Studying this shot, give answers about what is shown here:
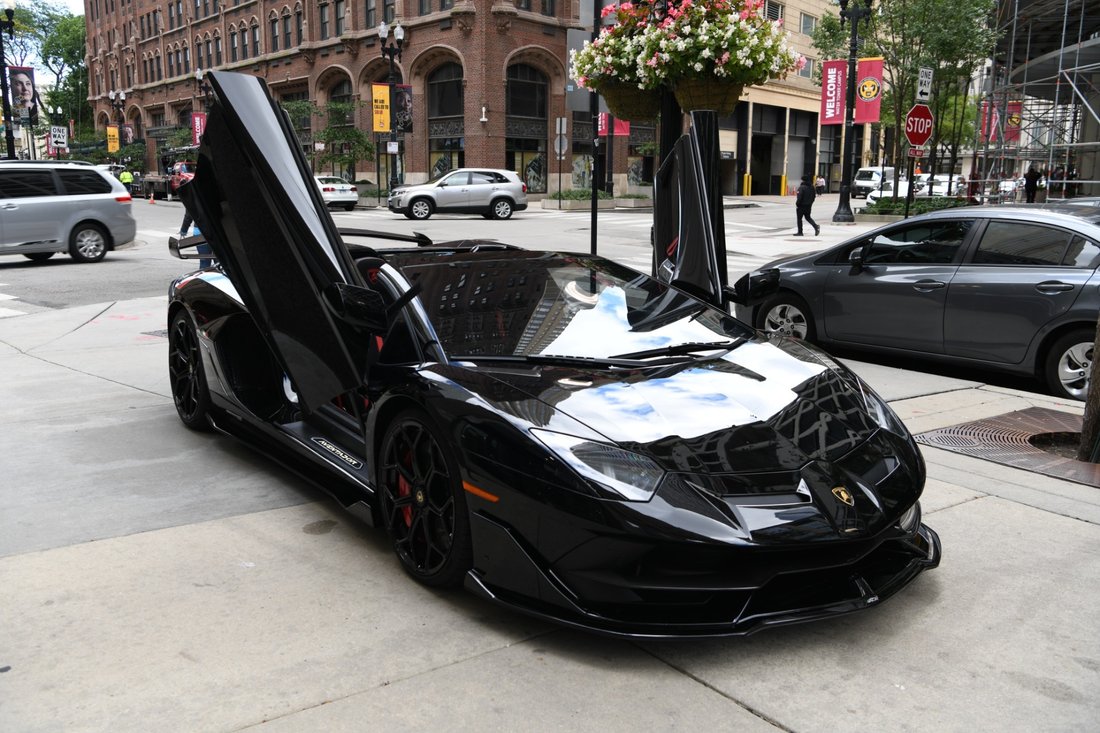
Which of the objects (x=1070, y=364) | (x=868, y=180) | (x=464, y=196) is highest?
(x=868, y=180)

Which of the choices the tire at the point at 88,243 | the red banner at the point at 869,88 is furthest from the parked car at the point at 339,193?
the red banner at the point at 869,88

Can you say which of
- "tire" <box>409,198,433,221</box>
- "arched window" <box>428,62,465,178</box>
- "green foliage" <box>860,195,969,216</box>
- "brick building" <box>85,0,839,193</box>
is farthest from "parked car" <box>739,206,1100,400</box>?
"arched window" <box>428,62,465,178</box>

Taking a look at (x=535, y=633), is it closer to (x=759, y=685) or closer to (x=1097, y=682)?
(x=759, y=685)

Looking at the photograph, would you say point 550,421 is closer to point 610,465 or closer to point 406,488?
point 610,465

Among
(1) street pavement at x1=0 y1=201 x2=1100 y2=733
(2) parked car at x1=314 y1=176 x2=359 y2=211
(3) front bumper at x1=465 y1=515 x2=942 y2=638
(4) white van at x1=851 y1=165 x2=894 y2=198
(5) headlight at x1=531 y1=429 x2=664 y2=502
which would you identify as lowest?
(1) street pavement at x1=0 y1=201 x2=1100 y2=733

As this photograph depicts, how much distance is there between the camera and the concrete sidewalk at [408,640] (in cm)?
276

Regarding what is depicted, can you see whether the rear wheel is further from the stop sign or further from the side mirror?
the side mirror

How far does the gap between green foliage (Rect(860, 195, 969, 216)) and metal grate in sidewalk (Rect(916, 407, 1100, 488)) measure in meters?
22.4

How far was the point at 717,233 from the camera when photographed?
5.62 meters

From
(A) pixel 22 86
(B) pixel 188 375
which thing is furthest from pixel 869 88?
(A) pixel 22 86

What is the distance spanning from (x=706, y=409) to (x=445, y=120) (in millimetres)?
44897

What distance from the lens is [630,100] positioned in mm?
8562

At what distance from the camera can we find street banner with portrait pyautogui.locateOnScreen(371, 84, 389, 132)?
130 ft

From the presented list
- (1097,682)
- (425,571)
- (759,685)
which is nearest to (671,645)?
(759,685)
